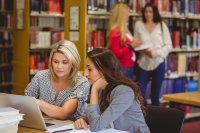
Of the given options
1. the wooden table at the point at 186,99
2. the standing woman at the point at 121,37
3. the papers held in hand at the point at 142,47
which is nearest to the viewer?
the wooden table at the point at 186,99

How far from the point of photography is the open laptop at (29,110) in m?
2.12

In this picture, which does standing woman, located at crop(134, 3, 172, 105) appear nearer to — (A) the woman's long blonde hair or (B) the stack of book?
(A) the woman's long blonde hair

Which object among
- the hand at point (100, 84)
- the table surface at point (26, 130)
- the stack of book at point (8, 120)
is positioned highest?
the hand at point (100, 84)

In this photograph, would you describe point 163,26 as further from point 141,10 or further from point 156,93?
point 156,93

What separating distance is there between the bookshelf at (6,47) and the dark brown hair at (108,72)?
385 cm

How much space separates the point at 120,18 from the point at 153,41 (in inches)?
25.5

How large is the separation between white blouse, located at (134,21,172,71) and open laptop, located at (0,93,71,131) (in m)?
3.15

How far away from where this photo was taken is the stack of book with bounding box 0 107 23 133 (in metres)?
1.94

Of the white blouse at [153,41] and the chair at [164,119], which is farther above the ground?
the white blouse at [153,41]

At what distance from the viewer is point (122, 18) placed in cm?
490

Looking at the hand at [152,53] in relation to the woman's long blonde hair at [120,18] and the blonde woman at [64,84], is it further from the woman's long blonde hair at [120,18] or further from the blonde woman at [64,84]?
the blonde woman at [64,84]

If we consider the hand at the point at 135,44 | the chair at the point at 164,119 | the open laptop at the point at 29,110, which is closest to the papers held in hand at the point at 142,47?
the hand at the point at 135,44

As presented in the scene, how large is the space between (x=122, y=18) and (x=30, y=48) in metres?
1.35

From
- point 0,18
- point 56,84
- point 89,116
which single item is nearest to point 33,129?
point 89,116
